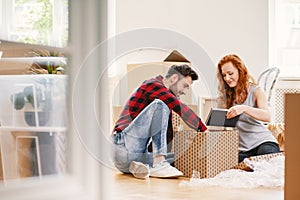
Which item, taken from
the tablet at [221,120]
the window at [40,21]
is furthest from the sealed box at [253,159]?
the window at [40,21]

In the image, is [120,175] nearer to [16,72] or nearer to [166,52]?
[166,52]

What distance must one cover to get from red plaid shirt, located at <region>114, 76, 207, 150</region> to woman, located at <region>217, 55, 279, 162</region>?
0.24 m

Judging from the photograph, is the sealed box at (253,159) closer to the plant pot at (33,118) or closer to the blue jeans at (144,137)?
the blue jeans at (144,137)

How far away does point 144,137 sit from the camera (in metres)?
3.07

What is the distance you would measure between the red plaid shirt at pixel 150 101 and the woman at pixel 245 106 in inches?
9.4

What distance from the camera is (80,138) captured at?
121cm

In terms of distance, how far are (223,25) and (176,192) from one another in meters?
2.81

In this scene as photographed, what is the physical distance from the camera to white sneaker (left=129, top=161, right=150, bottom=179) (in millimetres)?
2982

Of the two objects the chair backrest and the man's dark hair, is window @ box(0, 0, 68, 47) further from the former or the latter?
the chair backrest

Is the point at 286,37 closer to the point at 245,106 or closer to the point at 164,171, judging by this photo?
the point at 245,106

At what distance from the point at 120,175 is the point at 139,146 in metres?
0.19

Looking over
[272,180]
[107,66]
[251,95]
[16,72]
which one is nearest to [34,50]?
[16,72]

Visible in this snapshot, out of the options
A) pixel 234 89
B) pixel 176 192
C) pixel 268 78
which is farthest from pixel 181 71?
pixel 268 78

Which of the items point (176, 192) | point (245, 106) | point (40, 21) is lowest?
point (176, 192)
